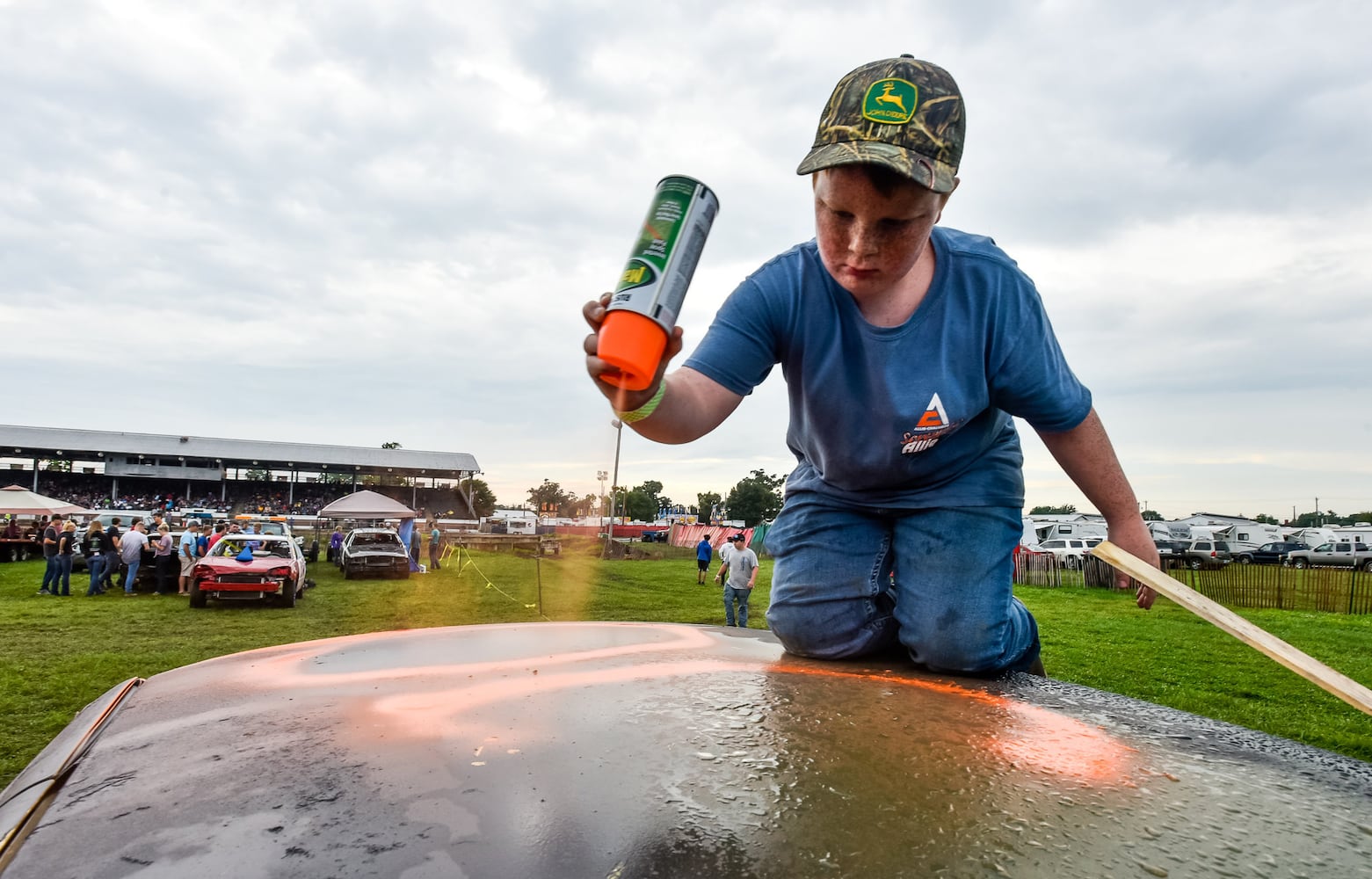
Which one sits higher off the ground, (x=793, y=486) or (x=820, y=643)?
(x=793, y=486)

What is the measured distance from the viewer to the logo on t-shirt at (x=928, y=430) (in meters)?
2.02

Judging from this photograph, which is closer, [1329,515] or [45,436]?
[45,436]

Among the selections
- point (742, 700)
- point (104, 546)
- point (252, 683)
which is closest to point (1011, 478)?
point (742, 700)

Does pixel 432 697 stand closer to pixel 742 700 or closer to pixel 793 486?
pixel 742 700

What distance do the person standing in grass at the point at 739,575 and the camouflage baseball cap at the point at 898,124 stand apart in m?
9.92

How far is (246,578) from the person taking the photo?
12375 millimetres

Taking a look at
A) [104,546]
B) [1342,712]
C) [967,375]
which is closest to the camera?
[967,375]

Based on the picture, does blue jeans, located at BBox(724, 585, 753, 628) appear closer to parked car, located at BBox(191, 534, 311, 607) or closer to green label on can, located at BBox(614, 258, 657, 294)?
parked car, located at BBox(191, 534, 311, 607)

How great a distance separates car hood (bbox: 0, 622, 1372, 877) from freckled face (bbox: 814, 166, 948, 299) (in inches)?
37.2

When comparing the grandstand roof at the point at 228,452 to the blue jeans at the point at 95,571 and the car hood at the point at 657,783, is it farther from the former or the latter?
the car hood at the point at 657,783

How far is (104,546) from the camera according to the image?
48.2ft

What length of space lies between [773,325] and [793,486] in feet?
2.09

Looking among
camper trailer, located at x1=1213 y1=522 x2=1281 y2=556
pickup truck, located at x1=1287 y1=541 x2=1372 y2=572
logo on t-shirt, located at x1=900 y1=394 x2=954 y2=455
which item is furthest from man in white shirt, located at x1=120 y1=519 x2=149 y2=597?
camper trailer, located at x1=1213 y1=522 x2=1281 y2=556

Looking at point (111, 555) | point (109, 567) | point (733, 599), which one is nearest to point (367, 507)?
point (109, 567)
